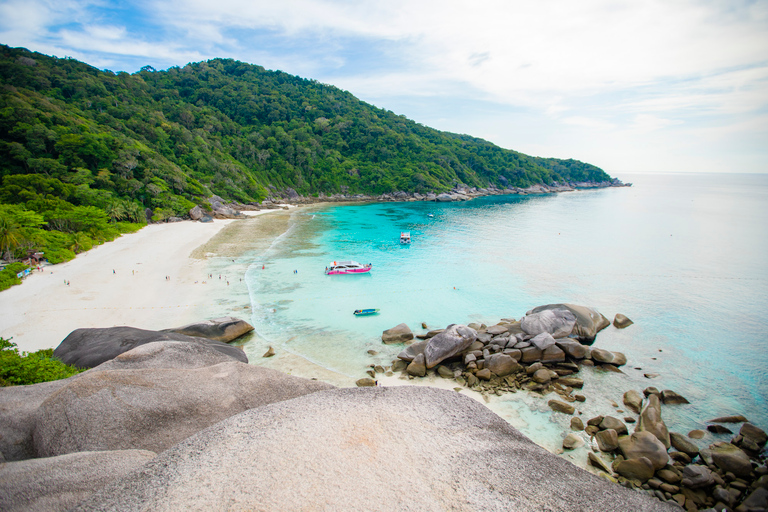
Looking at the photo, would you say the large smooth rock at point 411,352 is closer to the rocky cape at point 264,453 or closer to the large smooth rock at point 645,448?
the rocky cape at point 264,453

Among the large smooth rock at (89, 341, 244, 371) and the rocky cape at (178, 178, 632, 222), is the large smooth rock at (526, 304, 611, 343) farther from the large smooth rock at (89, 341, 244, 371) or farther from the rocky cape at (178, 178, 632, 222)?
the rocky cape at (178, 178, 632, 222)

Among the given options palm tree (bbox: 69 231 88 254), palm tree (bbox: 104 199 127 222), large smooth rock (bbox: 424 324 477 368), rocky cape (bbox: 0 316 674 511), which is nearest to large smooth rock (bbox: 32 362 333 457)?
rocky cape (bbox: 0 316 674 511)

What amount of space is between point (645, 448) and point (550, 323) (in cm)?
1016

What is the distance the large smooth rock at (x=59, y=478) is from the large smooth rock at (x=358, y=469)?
35.6 inches

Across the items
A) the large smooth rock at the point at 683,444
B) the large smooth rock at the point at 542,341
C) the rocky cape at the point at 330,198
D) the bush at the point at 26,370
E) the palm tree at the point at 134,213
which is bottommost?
the large smooth rock at the point at 683,444

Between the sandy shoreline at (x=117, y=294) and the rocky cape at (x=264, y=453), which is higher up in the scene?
the rocky cape at (x=264, y=453)

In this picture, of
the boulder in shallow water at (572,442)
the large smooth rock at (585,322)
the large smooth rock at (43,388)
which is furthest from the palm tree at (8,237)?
the large smooth rock at (585,322)

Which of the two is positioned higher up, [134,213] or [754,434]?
[134,213]

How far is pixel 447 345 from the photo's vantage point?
18672 millimetres

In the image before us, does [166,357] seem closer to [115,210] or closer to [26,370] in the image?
[26,370]

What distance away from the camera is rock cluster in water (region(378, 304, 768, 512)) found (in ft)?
35.9

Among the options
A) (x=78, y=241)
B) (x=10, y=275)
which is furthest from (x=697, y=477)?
(x=78, y=241)

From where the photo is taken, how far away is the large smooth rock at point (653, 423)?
1304 centimetres

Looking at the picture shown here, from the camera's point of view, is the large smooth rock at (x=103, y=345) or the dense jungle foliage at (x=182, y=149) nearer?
the large smooth rock at (x=103, y=345)
